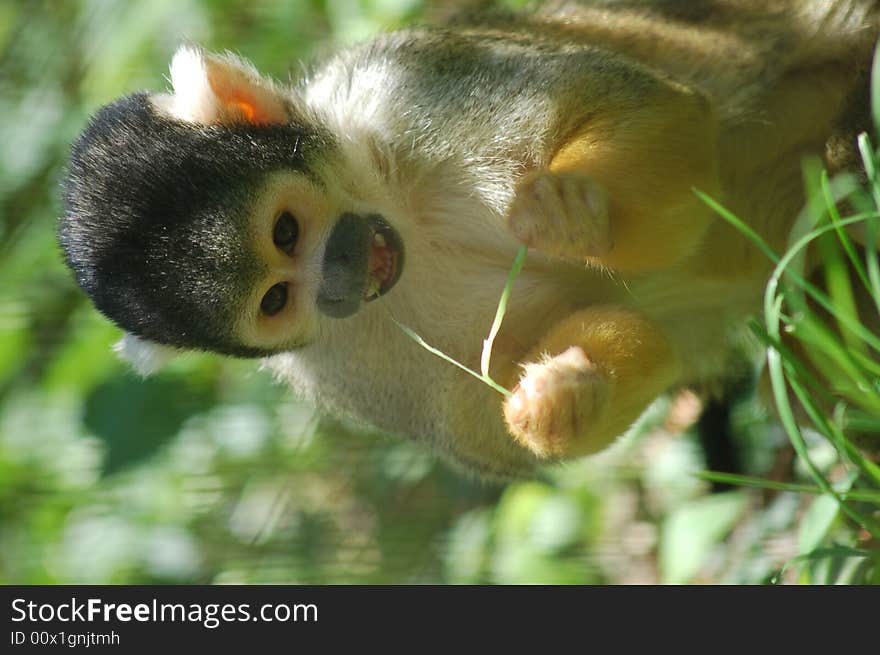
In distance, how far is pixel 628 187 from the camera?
1.76 metres

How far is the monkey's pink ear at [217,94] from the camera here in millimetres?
1931

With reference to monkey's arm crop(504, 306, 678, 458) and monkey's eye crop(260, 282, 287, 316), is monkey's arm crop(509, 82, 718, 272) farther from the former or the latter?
monkey's eye crop(260, 282, 287, 316)

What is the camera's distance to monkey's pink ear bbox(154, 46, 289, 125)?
1.93 meters

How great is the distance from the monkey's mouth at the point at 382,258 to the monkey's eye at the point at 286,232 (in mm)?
145

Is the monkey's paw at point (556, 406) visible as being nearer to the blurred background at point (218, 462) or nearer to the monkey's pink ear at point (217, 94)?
the monkey's pink ear at point (217, 94)

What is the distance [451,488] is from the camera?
3.25 m

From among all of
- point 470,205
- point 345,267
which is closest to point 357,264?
point 345,267

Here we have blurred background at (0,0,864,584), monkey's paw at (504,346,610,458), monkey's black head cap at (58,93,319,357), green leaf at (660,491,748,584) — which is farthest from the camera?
blurred background at (0,0,864,584)

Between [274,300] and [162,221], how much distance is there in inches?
10.6

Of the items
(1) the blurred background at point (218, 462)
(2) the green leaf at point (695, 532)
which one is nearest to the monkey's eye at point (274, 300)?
(1) the blurred background at point (218, 462)

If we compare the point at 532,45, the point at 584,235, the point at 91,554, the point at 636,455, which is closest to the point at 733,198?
the point at 532,45

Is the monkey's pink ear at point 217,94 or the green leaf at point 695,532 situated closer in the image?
the monkey's pink ear at point 217,94

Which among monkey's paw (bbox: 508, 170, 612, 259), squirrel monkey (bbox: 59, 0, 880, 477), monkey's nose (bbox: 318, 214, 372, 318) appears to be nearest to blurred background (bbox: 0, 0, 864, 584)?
squirrel monkey (bbox: 59, 0, 880, 477)
